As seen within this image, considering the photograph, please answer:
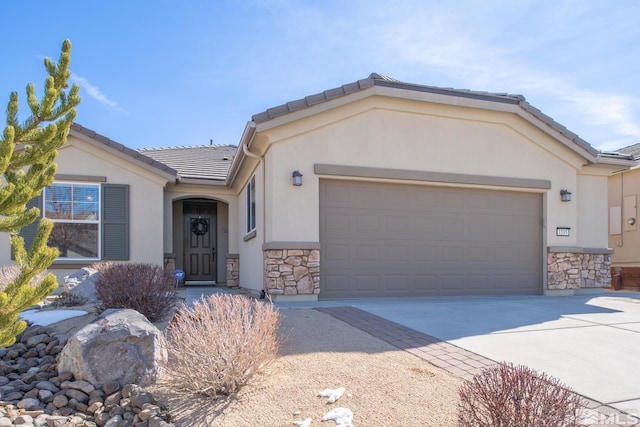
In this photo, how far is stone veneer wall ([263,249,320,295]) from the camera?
9078mm

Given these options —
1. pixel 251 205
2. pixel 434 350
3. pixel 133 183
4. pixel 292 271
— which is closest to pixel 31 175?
pixel 434 350

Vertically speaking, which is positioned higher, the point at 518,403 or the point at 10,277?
the point at 10,277

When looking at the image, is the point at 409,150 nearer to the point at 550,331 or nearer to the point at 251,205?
the point at 251,205

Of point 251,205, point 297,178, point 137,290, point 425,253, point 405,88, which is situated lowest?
point 137,290

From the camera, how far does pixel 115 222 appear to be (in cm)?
1177

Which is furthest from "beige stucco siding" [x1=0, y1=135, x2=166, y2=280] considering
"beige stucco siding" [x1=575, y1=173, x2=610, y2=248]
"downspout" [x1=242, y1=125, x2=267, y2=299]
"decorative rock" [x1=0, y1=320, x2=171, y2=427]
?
"beige stucco siding" [x1=575, y1=173, x2=610, y2=248]

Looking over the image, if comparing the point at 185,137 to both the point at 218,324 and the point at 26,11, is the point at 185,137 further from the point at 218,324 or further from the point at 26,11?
the point at 218,324

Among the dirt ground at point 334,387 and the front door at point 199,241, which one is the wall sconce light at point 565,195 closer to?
the dirt ground at point 334,387

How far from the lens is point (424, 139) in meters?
10.2

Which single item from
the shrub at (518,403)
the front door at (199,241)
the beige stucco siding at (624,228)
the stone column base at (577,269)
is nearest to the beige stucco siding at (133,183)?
the front door at (199,241)

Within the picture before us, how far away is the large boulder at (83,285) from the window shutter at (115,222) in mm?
2818

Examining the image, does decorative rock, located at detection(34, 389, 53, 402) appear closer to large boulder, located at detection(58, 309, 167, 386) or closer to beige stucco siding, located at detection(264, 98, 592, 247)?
large boulder, located at detection(58, 309, 167, 386)

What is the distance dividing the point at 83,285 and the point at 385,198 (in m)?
6.05

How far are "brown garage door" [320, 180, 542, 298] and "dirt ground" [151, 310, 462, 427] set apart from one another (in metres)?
4.21
